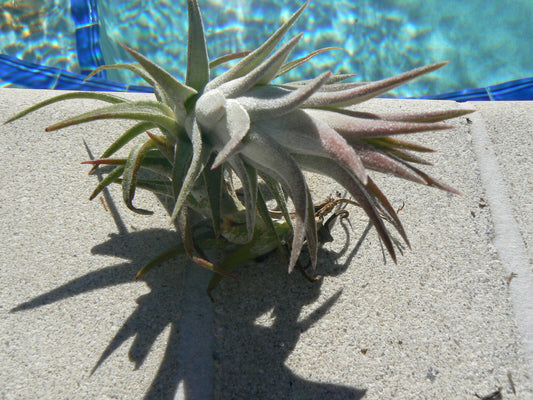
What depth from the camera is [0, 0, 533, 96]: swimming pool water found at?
3.44 meters

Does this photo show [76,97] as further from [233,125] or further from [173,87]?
[233,125]

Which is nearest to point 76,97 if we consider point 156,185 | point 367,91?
point 156,185

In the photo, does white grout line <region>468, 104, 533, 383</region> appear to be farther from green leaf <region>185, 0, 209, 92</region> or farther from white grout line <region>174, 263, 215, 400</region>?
green leaf <region>185, 0, 209, 92</region>

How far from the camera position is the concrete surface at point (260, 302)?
4.47 feet

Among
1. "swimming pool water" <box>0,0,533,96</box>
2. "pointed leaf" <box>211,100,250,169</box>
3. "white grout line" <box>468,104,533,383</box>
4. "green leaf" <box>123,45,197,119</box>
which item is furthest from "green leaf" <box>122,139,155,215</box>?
"swimming pool water" <box>0,0,533,96</box>

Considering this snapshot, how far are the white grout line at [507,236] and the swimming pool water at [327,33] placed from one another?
202 centimetres

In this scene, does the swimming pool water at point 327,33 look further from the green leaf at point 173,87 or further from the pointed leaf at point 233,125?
the pointed leaf at point 233,125

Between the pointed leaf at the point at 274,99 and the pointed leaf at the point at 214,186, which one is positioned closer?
the pointed leaf at the point at 274,99

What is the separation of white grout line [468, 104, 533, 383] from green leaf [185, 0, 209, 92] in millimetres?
1118

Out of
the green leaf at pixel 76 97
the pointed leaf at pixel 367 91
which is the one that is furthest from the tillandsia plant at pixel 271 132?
the green leaf at pixel 76 97

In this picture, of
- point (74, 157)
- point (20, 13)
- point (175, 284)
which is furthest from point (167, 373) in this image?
point (20, 13)

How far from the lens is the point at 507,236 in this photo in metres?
1.64

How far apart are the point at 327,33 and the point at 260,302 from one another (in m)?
2.89

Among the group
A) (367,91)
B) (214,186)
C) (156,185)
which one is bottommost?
(156,185)
